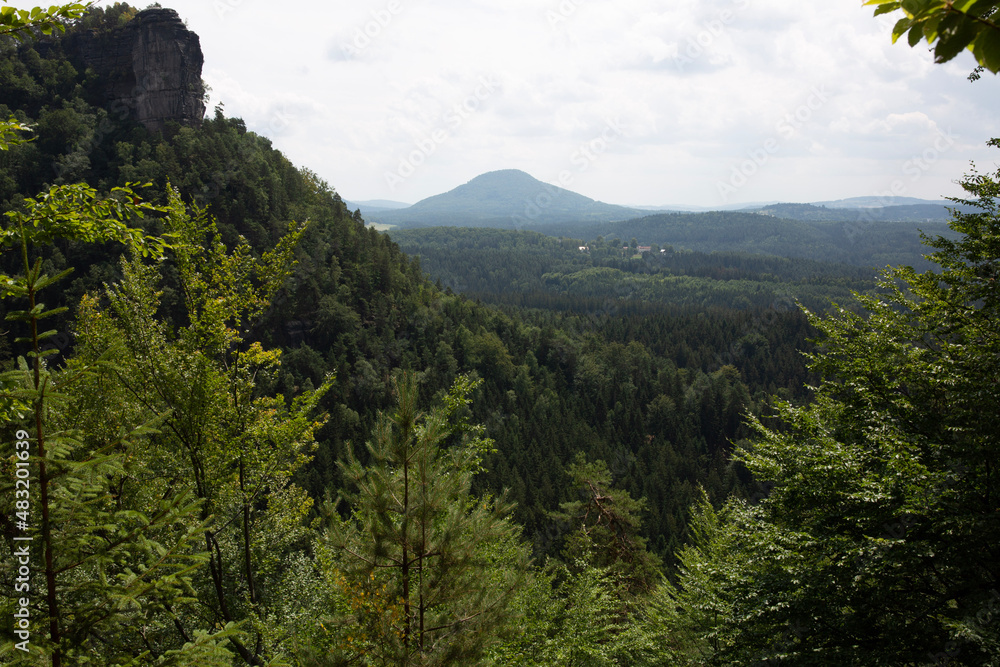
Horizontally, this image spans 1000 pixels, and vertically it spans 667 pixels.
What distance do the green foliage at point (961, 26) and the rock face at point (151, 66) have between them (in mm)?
88412

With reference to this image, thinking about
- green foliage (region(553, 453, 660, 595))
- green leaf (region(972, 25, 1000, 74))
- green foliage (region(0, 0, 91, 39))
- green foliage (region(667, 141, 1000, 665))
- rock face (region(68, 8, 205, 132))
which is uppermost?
rock face (region(68, 8, 205, 132))

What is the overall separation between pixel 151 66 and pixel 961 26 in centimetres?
9155

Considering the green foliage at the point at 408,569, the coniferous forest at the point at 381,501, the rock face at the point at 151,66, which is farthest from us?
the rock face at the point at 151,66

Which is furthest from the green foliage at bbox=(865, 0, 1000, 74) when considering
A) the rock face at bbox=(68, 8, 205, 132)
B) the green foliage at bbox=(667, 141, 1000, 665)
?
the rock face at bbox=(68, 8, 205, 132)

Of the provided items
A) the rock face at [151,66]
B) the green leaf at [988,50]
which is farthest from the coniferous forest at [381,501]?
the rock face at [151,66]

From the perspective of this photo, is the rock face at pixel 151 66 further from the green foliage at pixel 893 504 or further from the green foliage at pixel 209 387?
the green foliage at pixel 893 504

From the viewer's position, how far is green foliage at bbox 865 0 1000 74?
1.68m

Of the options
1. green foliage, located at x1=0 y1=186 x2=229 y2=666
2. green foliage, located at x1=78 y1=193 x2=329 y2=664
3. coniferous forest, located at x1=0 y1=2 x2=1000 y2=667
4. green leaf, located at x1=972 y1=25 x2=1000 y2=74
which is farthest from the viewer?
green foliage, located at x1=78 y1=193 x2=329 y2=664

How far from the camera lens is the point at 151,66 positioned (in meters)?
70.3

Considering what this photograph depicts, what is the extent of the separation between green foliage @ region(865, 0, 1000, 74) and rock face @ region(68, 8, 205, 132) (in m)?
88.4

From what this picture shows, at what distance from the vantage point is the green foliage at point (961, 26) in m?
1.68

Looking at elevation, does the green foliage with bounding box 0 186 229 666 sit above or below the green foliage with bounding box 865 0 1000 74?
below

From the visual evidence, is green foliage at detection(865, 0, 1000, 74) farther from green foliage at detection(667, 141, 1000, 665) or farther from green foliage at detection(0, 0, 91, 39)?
green foliage at detection(667, 141, 1000, 665)

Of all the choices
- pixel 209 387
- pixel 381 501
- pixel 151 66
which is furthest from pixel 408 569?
pixel 151 66
